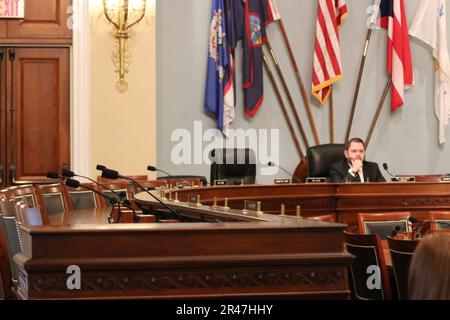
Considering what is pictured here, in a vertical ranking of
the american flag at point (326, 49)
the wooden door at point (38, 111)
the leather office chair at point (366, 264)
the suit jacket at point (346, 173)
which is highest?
the american flag at point (326, 49)

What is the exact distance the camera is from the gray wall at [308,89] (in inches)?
418

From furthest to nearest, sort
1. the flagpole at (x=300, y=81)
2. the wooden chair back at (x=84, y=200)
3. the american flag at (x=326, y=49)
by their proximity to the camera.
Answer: the flagpole at (x=300, y=81), the american flag at (x=326, y=49), the wooden chair back at (x=84, y=200)

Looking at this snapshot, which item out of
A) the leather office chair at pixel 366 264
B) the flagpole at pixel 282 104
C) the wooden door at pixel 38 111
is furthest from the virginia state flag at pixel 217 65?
the leather office chair at pixel 366 264

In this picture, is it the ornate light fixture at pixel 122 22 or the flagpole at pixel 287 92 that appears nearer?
the ornate light fixture at pixel 122 22

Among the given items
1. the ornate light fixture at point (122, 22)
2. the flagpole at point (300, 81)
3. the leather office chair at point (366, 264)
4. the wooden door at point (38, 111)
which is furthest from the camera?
the flagpole at point (300, 81)

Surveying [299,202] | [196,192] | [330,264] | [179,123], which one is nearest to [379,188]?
[299,202]

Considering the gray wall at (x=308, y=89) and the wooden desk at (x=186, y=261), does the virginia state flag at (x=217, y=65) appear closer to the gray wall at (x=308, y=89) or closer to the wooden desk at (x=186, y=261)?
the gray wall at (x=308, y=89)

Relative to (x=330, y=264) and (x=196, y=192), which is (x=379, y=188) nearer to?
(x=196, y=192)

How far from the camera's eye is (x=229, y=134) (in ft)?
35.3

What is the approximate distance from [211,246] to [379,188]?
5916 millimetres

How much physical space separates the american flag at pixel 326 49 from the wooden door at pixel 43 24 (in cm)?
317

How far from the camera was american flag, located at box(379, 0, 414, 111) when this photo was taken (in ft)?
35.8

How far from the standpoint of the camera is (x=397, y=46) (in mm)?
10930

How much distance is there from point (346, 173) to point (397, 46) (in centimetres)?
284
